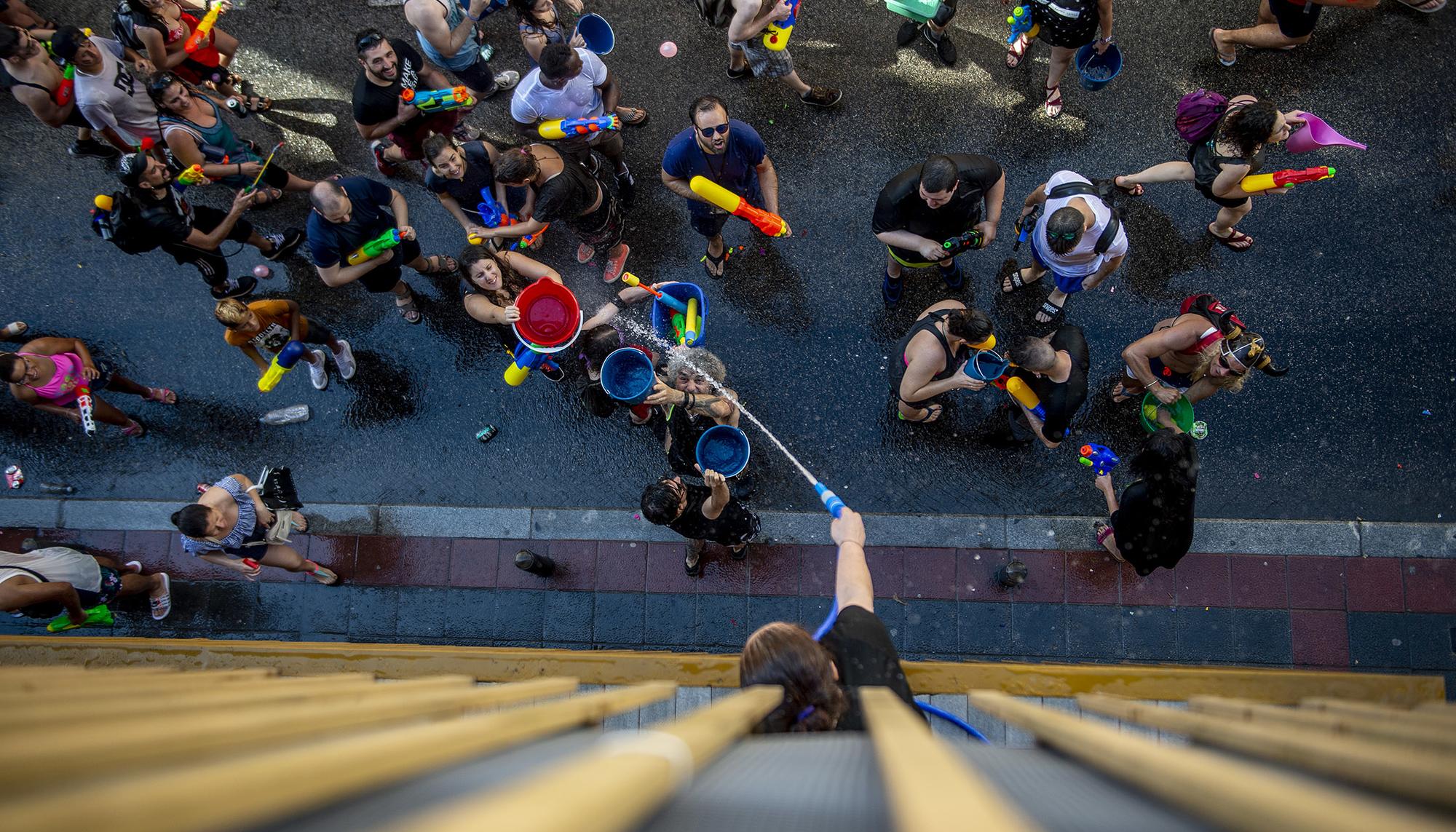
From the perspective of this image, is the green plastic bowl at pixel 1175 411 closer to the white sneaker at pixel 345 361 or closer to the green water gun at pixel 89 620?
the white sneaker at pixel 345 361

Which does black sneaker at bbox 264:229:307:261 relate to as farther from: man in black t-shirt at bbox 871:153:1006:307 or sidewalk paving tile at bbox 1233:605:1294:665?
sidewalk paving tile at bbox 1233:605:1294:665

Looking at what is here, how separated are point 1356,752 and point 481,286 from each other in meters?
5.22

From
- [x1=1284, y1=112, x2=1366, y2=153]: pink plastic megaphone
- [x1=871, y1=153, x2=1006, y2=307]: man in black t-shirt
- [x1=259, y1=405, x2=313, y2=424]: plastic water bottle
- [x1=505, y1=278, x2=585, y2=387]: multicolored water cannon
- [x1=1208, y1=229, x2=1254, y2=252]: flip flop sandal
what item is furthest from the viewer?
[x1=259, y1=405, x2=313, y2=424]: plastic water bottle

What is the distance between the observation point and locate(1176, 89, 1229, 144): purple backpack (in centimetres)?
525

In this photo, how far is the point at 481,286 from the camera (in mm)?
5301

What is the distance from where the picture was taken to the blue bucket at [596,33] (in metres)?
6.32

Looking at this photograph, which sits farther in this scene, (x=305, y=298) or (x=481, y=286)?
(x=305, y=298)

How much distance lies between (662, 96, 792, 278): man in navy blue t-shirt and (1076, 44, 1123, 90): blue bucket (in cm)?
308

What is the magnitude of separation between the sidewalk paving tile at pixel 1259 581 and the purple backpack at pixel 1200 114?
329cm

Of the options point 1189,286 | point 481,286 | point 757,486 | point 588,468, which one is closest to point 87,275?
point 481,286

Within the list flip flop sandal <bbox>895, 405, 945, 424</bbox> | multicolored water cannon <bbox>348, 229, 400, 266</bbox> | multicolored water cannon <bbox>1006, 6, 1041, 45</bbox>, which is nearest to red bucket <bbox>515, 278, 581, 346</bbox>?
multicolored water cannon <bbox>348, 229, 400, 266</bbox>

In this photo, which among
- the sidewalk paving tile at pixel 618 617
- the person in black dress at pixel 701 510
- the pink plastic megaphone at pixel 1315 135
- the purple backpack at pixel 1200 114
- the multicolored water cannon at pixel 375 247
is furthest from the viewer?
the sidewalk paving tile at pixel 618 617

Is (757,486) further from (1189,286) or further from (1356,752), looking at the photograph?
(1356,752)

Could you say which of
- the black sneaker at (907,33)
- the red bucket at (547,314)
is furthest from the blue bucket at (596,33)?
the black sneaker at (907,33)
